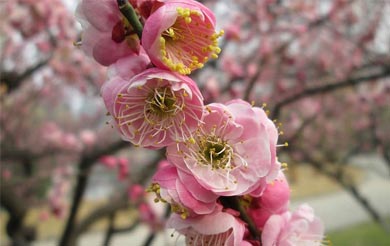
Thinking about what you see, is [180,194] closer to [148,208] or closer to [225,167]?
[225,167]

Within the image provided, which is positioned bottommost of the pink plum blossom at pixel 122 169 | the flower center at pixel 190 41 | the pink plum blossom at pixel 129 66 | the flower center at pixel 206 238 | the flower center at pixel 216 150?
the pink plum blossom at pixel 122 169

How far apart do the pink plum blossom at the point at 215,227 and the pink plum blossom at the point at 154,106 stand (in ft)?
0.36

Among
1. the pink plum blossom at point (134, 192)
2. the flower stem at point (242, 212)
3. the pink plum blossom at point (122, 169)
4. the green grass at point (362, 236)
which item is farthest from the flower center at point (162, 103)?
the green grass at point (362, 236)

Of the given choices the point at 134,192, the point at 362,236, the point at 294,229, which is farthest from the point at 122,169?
the point at 362,236

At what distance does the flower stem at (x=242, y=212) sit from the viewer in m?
0.61

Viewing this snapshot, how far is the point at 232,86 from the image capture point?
3.06 meters

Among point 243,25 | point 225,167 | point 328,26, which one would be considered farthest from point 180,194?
point 328,26

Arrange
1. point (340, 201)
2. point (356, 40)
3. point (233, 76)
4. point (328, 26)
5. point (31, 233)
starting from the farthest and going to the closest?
point (340, 201) → point (328, 26) → point (356, 40) → point (233, 76) → point (31, 233)

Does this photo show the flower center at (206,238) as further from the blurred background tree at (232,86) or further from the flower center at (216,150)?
the blurred background tree at (232,86)

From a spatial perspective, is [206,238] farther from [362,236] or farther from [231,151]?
[362,236]

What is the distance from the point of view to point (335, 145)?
5680mm

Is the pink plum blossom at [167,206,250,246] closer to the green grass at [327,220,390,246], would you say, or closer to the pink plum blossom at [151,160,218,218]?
the pink plum blossom at [151,160,218,218]

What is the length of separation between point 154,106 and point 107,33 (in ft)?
0.39

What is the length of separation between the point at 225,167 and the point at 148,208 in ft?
8.11
